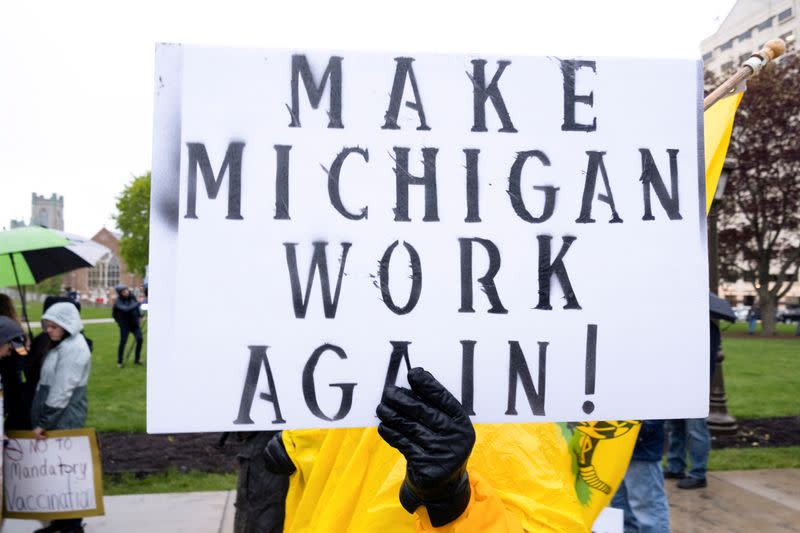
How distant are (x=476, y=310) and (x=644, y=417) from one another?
435 mm

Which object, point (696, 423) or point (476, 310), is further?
point (696, 423)

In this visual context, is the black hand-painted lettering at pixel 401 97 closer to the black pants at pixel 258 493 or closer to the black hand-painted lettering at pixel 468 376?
the black hand-painted lettering at pixel 468 376

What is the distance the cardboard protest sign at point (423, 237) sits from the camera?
141 cm

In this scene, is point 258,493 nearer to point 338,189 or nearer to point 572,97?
point 338,189

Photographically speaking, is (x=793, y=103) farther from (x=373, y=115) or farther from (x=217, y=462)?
(x=373, y=115)

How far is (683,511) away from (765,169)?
909 inches

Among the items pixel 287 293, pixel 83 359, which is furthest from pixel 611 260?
pixel 83 359

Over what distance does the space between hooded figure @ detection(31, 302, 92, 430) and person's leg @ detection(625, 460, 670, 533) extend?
3.73 meters

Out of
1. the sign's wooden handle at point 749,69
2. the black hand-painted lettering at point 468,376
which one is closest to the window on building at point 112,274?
the sign's wooden handle at point 749,69

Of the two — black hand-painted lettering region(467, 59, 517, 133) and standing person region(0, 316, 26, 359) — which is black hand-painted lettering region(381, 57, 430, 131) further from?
standing person region(0, 316, 26, 359)

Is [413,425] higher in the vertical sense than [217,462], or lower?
higher

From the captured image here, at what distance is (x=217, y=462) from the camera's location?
22.5 ft

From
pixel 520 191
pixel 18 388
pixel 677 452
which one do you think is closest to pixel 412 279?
pixel 520 191

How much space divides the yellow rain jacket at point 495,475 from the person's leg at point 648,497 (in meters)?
2.40
